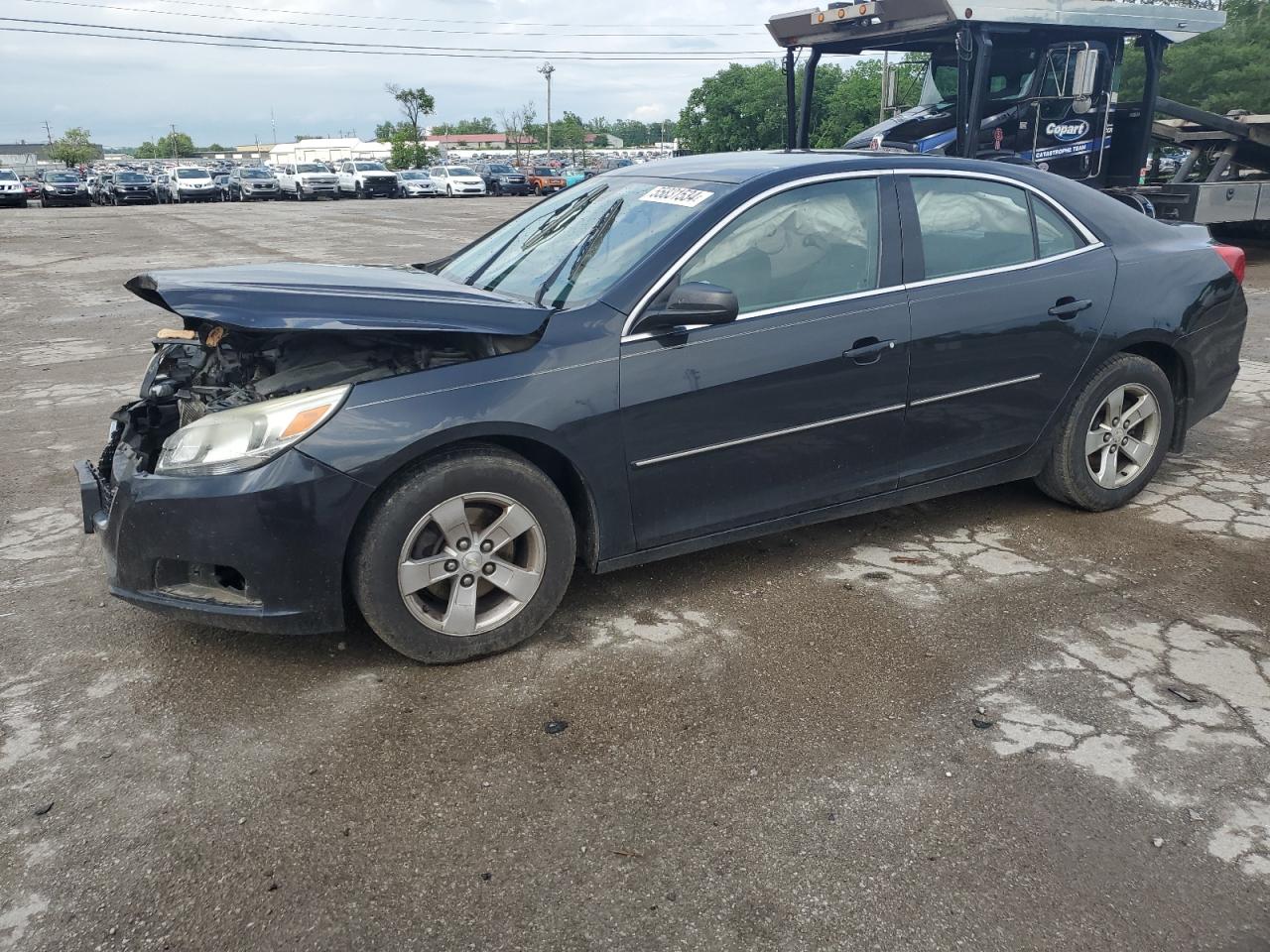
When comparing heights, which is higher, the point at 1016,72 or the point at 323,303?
the point at 1016,72

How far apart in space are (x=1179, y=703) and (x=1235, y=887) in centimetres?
90

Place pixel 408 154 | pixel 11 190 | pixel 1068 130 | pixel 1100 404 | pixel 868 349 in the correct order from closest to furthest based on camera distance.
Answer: pixel 868 349 → pixel 1100 404 → pixel 1068 130 → pixel 11 190 → pixel 408 154

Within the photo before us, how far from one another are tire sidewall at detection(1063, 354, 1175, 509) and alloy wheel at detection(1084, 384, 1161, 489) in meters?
0.02

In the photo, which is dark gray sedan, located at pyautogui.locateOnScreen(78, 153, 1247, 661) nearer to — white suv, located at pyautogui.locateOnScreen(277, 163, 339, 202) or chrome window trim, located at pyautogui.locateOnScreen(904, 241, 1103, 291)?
chrome window trim, located at pyautogui.locateOnScreen(904, 241, 1103, 291)

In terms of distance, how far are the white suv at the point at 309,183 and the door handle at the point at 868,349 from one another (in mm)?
47075

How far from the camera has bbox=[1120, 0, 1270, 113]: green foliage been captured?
88.1 ft

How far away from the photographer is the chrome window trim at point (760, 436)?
12.0 feet

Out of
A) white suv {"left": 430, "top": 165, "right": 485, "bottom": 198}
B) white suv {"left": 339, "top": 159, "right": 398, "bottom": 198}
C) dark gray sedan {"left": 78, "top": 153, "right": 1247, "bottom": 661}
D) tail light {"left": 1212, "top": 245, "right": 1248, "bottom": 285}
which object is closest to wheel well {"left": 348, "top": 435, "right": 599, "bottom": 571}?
dark gray sedan {"left": 78, "top": 153, "right": 1247, "bottom": 661}

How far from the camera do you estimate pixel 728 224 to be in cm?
380

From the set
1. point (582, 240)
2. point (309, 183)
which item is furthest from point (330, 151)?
point (582, 240)

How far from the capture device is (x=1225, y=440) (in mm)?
5973

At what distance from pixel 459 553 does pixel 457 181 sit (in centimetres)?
4494

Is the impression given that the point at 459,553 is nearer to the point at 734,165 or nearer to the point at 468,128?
the point at 734,165

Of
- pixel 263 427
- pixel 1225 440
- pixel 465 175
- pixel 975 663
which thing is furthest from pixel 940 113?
pixel 465 175
